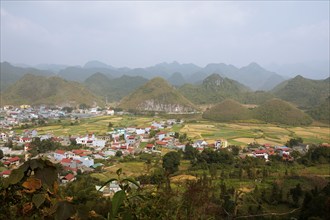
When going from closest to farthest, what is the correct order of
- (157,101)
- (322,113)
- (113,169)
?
(113,169)
(322,113)
(157,101)

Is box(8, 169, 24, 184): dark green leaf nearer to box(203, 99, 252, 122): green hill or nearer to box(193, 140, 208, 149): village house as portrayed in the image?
box(193, 140, 208, 149): village house

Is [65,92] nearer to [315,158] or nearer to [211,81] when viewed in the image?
[211,81]

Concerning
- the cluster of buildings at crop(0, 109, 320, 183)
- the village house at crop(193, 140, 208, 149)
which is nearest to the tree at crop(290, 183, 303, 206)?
the cluster of buildings at crop(0, 109, 320, 183)

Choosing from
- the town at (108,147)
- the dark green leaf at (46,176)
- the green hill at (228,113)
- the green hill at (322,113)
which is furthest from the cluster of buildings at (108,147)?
the green hill at (322,113)

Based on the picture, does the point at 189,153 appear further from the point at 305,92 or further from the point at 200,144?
the point at 305,92


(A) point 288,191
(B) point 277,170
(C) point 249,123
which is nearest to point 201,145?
(B) point 277,170

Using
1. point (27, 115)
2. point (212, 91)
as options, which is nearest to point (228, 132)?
point (27, 115)
